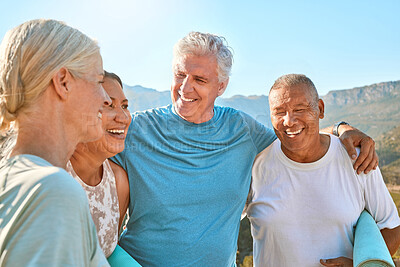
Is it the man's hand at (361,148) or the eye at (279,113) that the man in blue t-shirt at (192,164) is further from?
the eye at (279,113)

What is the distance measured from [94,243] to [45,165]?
0.29 metres

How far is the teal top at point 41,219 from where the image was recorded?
988mm

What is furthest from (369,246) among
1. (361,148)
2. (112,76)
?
(112,76)

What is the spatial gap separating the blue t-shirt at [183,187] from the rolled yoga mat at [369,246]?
34.3 inches

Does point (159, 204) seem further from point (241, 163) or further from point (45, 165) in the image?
point (45, 165)

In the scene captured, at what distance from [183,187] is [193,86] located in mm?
852

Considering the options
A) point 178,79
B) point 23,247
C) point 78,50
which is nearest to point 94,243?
point 23,247

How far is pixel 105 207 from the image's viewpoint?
2.19 meters

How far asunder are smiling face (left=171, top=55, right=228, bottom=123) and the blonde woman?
145cm

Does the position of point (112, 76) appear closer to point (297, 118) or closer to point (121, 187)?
point (121, 187)

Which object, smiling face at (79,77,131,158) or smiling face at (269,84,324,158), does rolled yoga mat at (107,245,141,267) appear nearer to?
smiling face at (79,77,131,158)

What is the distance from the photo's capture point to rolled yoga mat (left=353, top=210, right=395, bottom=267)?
90.4 inches

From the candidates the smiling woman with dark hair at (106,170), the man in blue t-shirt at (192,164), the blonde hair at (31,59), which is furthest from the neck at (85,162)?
the blonde hair at (31,59)

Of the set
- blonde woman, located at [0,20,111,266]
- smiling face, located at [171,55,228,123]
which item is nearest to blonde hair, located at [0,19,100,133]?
blonde woman, located at [0,20,111,266]
